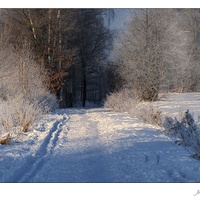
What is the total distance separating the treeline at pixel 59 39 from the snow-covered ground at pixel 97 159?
9615mm

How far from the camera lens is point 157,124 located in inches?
464

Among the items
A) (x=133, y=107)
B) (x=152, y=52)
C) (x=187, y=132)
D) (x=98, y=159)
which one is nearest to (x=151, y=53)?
(x=152, y=52)

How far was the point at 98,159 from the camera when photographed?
6.54m

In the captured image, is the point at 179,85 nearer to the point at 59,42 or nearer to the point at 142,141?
the point at 59,42

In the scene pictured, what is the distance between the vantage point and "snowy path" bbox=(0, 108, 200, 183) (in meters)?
5.27

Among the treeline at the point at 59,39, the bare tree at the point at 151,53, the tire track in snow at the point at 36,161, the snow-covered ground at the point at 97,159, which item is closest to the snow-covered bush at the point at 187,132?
the snow-covered ground at the point at 97,159

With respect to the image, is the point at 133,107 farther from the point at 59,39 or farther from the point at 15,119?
the point at 59,39

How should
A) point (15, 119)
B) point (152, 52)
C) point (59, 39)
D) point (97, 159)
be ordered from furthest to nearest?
point (59, 39)
point (152, 52)
point (15, 119)
point (97, 159)

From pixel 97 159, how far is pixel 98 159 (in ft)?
0.07

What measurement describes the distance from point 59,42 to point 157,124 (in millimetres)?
15134

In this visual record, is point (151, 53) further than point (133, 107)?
Yes

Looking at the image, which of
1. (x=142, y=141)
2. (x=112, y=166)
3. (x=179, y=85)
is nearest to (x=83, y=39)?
(x=179, y=85)

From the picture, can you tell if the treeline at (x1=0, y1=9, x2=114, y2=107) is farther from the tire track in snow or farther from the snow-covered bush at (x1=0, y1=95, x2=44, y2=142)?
the tire track in snow

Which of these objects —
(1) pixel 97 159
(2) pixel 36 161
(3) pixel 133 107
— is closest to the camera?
(2) pixel 36 161
